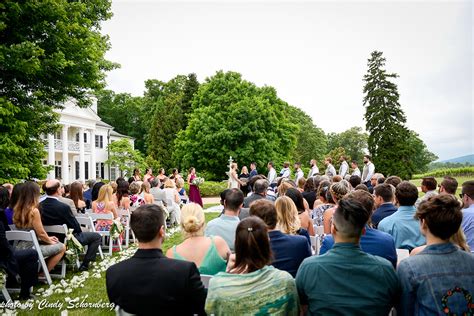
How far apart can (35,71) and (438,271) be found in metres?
12.8

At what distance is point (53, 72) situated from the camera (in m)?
14.0

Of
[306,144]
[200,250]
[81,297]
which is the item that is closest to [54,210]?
[81,297]

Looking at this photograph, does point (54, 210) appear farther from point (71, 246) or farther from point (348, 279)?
point (348, 279)

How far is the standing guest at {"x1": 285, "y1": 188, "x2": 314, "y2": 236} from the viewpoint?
242 inches

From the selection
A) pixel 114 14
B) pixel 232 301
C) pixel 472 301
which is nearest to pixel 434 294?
pixel 472 301

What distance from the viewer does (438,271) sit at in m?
2.88

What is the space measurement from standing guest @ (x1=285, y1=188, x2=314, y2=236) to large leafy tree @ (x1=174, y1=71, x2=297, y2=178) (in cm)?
3292

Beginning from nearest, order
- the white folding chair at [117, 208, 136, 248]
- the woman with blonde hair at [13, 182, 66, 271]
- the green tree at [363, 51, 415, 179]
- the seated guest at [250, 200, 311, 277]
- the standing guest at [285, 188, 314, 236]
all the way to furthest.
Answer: the seated guest at [250, 200, 311, 277], the standing guest at [285, 188, 314, 236], the woman with blonde hair at [13, 182, 66, 271], the white folding chair at [117, 208, 136, 248], the green tree at [363, 51, 415, 179]

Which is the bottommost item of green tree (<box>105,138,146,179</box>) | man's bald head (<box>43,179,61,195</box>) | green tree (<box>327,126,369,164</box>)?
man's bald head (<box>43,179,61,195</box>)

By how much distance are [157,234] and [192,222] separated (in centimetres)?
94

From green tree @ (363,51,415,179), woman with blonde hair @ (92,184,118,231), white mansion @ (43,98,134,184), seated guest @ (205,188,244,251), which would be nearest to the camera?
seated guest @ (205,188,244,251)

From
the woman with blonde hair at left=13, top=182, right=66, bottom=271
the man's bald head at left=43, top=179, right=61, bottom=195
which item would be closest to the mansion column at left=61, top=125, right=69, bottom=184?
the man's bald head at left=43, top=179, right=61, bottom=195

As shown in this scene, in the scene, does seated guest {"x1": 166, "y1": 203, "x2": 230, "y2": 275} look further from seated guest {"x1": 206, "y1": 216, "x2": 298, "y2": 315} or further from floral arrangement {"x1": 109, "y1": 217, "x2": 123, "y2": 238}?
floral arrangement {"x1": 109, "y1": 217, "x2": 123, "y2": 238}

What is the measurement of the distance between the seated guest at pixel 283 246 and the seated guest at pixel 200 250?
53 centimetres
